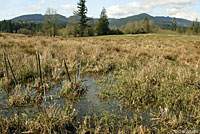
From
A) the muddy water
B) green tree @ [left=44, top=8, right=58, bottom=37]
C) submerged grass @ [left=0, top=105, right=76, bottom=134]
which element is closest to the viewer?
submerged grass @ [left=0, top=105, right=76, bottom=134]

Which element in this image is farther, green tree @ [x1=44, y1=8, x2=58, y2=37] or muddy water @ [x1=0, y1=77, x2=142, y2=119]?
green tree @ [x1=44, y1=8, x2=58, y2=37]

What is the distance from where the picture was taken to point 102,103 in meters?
3.77

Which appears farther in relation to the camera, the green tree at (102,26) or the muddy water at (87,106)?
the green tree at (102,26)

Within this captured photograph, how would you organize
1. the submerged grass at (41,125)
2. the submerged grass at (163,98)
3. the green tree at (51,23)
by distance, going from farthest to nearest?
1. the green tree at (51,23)
2. the submerged grass at (163,98)
3. the submerged grass at (41,125)

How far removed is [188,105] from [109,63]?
4176 millimetres

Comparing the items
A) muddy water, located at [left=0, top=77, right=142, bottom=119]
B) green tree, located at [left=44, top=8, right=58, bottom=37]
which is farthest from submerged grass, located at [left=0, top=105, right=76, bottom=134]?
green tree, located at [left=44, top=8, right=58, bottom=37]

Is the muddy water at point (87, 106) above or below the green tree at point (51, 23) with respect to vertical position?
below

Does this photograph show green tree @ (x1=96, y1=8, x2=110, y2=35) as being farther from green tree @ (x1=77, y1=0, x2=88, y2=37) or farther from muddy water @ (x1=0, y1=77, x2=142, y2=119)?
muddy water @ (x1=0, y1=77, x2=142, y2=119)

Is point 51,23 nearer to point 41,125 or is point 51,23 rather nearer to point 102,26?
point 102,26

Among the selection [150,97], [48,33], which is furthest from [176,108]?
[48,33]

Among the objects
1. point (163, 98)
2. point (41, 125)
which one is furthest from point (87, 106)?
point (163, 98)

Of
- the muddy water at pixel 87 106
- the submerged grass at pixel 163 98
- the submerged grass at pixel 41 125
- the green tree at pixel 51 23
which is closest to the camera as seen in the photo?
the submerged grass at pixel 41 125

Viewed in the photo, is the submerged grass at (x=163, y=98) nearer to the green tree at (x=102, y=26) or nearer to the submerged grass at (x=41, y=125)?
the submerged grass at (x=41, y=125)

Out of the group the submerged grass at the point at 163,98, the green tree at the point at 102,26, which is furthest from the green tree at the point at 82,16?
the submerged grass at the point at 163,98
